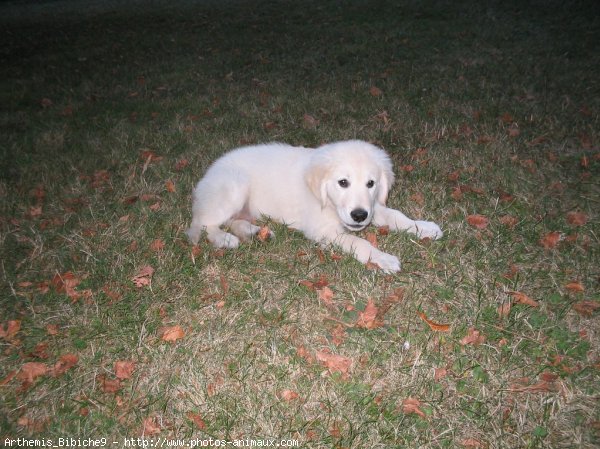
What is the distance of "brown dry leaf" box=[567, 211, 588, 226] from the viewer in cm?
332

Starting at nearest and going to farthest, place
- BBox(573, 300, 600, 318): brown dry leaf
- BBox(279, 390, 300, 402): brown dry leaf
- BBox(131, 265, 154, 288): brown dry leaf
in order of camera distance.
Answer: BBox(279, 390, 300, 402): brown dry leaf
BBox(573, 300, 600, 318): brown dry leaf
BBox(131, 265, 154, 288): brown dry leaf

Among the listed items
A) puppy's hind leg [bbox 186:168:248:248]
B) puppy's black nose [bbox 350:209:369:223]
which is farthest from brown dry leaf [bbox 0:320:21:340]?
puppy's black nose [bbox 350:209:369:223]

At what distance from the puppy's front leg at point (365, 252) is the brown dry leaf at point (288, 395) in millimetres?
1090

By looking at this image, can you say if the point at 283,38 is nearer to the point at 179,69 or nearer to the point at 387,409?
the point at 179,69

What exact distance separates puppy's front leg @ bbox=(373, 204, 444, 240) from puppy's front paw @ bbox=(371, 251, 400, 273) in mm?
390

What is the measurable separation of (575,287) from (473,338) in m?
0.82

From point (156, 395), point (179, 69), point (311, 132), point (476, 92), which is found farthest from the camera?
point (179, 69)

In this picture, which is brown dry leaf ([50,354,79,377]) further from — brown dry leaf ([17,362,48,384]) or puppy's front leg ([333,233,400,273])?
puppy's front leg ([333,233,400,273])

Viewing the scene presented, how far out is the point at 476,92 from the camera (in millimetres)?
6203

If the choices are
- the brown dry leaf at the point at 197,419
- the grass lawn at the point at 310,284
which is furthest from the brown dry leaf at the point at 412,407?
the brown dry leaf at the point at 197,419

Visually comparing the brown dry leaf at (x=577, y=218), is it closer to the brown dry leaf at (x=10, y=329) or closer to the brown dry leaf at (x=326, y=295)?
the brown dry leaf at (x=326, y=295)

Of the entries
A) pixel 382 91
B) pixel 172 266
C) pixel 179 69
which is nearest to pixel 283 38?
pixel 179 69

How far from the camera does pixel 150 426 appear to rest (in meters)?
2.00

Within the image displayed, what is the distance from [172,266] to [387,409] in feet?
5.64
